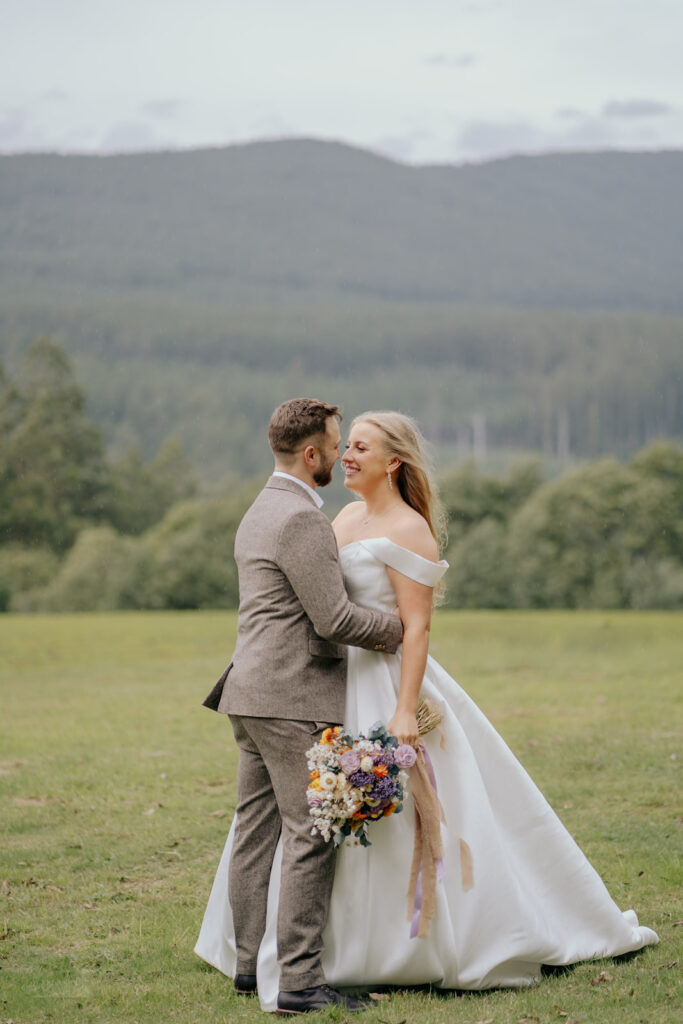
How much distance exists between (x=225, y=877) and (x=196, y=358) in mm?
149793

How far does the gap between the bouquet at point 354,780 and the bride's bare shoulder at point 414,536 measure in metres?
0.69

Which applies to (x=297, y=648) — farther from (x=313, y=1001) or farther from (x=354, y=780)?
(x=313, y=1001)

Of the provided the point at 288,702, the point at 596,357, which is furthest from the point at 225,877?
the point at 596,357

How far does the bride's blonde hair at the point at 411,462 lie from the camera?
15.1 ft

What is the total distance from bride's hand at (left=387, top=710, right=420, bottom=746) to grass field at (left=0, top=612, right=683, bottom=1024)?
1.03m

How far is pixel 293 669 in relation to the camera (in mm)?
4355

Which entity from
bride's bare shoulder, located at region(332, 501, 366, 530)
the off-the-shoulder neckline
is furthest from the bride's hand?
bride's bare shoulder, located at region(332, 501, 366, 530)

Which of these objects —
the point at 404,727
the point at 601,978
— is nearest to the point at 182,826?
the point at 601,978

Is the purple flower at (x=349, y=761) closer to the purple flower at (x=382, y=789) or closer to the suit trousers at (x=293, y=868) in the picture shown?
the purple flower at (x=382, y=789)

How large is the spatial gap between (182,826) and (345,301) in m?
163

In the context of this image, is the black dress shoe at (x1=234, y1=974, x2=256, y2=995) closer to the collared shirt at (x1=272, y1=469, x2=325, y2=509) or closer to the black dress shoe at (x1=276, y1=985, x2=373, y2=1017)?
the black dress shoe at (x1=276, y1=985, x2=373, y2=1017)

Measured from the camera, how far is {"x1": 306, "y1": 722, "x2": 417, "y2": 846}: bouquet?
4148mm

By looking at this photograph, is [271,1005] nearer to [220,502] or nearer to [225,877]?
[225,877]

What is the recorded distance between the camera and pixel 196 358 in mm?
151750
